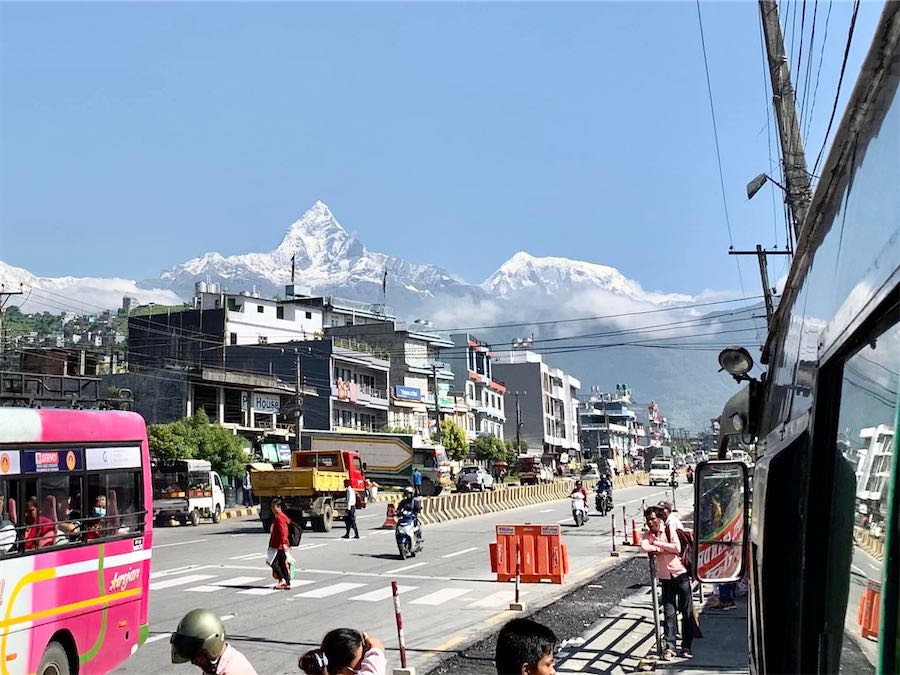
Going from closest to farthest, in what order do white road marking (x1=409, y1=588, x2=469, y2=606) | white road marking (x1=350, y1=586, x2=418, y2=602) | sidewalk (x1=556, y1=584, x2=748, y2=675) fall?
sidewalk (x1=556, y1=584, x2=748, y2=675) → white road marking (x1=409, y1=588, x2=469, y2=606) → white road marking (x1=350, y1=586, x2=418, y2=602)

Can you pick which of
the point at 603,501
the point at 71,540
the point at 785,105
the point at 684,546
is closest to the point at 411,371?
the point at 603,501

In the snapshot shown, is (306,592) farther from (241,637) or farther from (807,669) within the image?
(807,669)

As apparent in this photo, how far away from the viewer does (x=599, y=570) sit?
20.1m

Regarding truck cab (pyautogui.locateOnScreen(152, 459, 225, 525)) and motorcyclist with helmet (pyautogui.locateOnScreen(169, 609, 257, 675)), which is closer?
motorcyclist with helmet (pyautogui.locateOnScreen(169, 609, 257, 675))

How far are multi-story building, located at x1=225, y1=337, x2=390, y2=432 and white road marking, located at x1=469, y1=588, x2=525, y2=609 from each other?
45.1 metres

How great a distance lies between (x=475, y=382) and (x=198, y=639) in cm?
8994

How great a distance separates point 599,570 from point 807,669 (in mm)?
17998

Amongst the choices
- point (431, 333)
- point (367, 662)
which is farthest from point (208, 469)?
point (431, 333)

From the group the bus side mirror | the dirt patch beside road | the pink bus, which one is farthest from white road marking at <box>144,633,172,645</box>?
the bus side mirror

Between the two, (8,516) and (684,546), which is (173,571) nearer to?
A: (684,546)

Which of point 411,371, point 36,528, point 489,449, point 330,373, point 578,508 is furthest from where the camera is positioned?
point 489,449

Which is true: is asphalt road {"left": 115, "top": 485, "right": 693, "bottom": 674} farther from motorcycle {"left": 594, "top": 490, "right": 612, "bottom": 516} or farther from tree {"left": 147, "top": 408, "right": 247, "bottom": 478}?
tree {"left": 147, "top": 408, "right": 247, "bottom": 478}

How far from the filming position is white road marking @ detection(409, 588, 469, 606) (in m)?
15.8

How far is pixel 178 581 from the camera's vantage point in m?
18.0
